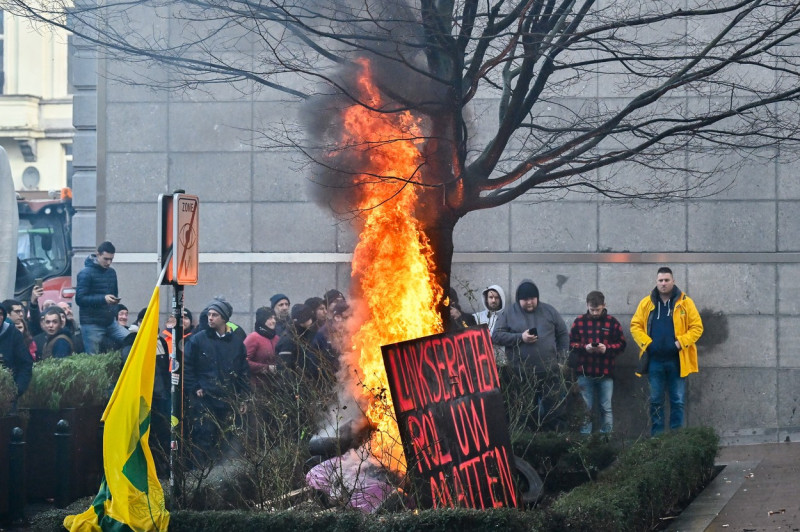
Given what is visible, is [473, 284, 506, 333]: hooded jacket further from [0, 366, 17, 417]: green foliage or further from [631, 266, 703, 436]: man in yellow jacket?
[0, 366, 17, 417]: green foliage

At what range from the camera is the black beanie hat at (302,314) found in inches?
436

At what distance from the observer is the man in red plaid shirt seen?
38.8 ft

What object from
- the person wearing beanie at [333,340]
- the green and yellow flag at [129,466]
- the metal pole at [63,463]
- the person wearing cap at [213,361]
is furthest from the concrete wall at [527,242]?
the green and yellow flag at [129,466]

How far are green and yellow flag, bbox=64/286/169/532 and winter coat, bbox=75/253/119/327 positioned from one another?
6.30 metres

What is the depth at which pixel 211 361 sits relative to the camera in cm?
1097

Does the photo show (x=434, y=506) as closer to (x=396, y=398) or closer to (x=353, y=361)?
(x=396, y=398)

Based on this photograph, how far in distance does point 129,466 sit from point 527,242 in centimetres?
738

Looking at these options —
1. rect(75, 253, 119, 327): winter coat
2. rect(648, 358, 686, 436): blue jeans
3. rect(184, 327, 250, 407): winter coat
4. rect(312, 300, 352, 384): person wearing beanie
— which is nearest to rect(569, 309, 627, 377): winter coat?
rect(648, 358, 686, 436): blue jeans

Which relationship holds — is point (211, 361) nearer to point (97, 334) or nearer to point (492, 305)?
point (97, 334)

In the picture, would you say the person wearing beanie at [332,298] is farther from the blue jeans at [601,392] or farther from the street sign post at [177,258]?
the street sign post at [177,258]

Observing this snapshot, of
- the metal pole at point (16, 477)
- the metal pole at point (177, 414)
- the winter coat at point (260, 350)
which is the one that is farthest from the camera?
the winter coat at point (260, 350)

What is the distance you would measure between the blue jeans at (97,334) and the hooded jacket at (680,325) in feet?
19.2

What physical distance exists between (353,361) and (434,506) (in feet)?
5.42

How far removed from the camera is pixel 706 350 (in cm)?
1296
